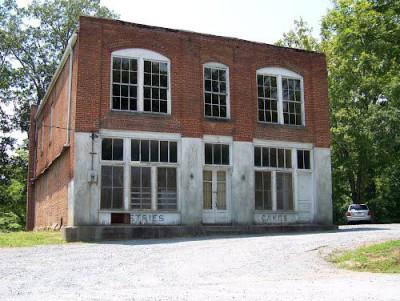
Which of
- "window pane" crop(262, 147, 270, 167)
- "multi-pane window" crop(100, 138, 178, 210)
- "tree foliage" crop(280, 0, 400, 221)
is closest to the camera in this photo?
"multi-pane window" crop(100, 138, 178, 210)

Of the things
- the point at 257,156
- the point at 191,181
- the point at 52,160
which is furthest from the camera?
the point at 52,160

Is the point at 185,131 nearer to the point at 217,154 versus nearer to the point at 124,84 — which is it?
the point at 217,154

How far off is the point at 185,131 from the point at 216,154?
163 centimetres

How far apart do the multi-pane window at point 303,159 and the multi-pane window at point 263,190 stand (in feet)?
5.27

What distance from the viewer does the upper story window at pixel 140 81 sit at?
19906mm

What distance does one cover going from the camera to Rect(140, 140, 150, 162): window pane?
19742 millimetres

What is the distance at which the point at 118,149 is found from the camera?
19469 mm

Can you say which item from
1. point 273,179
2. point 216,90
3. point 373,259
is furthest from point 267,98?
point 373,259

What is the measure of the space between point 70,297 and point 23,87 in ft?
121

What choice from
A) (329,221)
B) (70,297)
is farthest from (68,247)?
(329,221)

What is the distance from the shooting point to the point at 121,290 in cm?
862

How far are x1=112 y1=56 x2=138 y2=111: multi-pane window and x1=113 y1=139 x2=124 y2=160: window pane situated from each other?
48.4 inches

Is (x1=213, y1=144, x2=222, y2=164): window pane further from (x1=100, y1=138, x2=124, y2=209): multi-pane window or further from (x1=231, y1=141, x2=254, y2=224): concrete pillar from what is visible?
(x1=100, y1=138, x2=124, y2=209): multi-pane window

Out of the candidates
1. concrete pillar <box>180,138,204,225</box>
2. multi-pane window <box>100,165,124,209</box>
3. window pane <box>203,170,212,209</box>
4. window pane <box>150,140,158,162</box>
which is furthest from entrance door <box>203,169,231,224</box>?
multi-pane window <box>100,165,124,209</box>
